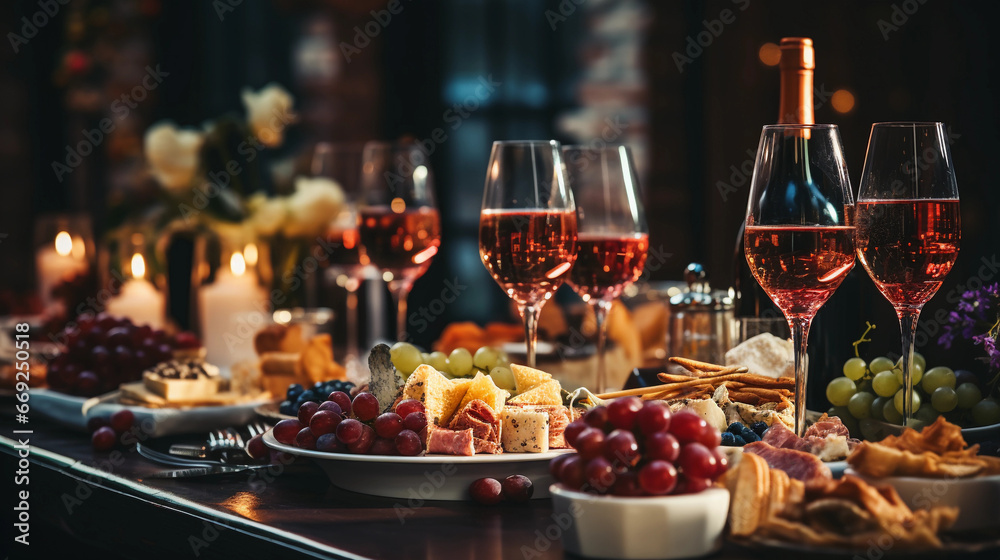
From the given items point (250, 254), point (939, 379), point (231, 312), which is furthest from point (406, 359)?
point (250, 254)

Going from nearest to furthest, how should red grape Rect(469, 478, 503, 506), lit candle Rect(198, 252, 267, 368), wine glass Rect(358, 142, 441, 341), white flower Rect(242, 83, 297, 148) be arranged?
red grape Rect(469, 478, 503, 506) → wine glass Rect(358, 142, 441, 341) → lit candle Rect(198, 252, 267, 368) → white flower Rect(242, 83, 297, 148)

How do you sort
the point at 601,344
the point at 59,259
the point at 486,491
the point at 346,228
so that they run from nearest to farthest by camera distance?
1. the point at 486,491
2. the point at 601,344
3. the point at 346,228
4. the point at 59,259

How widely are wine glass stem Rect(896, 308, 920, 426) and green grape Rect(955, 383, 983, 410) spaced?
9 cm

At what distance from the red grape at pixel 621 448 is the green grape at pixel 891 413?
431mm

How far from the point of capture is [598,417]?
78 centimetres

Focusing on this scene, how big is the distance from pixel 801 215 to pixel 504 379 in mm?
377

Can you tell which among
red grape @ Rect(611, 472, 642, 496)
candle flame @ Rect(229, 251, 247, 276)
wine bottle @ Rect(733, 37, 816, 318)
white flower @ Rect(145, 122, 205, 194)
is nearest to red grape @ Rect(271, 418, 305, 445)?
red grape @ Rect(611, 472, 642, 496)

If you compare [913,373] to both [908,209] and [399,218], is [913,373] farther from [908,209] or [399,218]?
[399,218]

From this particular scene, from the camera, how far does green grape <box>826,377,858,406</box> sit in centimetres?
112

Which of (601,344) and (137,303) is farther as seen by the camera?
(137,303)

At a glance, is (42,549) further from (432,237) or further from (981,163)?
(981,163)

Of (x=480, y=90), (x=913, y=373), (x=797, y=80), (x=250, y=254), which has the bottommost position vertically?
(x=913, y=373)

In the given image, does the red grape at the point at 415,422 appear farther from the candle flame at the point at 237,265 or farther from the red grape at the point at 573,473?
the candle flame at the point at 237,265

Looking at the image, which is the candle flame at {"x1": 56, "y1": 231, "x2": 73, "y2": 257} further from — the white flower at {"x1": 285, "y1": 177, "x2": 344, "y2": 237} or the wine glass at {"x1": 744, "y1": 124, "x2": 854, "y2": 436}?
the wine glass at {"x1": 744, "y1": 124, "x2": 854, "y2": 436}
